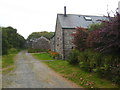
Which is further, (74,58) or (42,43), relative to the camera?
(42,43)

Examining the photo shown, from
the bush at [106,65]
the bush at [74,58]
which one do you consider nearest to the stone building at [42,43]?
the bush at [74,58]

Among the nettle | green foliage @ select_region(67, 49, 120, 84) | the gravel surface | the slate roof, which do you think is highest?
the slate roof

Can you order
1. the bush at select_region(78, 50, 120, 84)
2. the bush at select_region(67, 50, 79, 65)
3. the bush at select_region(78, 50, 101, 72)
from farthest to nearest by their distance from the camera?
the bush at select_region(67, 50, 79, 65)
the bush at select_region(78, 50, 101, 72)
the bush at select_region(78, 50, 120, 84)

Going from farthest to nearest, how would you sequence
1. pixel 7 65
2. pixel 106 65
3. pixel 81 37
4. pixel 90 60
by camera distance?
pixel 7 65
pixel 81 37
pixel 90 60
pixel 106 65

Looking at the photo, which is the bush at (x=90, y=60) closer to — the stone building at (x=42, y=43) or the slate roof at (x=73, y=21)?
the slate roof at (x=73, y=21)

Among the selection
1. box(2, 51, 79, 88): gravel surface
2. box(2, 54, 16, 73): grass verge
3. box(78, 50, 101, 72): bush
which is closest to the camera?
box(2, 51, 79, 88): gravel surface

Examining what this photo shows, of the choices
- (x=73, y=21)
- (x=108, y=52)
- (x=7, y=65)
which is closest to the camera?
(x=108, y=52)

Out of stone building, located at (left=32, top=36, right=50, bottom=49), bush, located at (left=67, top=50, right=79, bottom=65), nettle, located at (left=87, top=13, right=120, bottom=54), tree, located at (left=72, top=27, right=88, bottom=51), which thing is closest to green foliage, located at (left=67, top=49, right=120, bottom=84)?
nettle, located at (left=87, top=13, right=120, bottom=54)

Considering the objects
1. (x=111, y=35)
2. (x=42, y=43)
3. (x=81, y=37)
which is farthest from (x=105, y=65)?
(x=42, y=43)

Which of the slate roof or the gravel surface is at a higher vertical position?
the slate roof

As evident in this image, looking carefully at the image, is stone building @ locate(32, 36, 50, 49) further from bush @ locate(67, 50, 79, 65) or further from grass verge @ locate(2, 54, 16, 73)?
bush @ locate(67, 50, 79, 65)

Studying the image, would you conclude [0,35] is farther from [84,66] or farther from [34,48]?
[34,48]

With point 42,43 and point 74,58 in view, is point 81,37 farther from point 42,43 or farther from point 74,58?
point 42,43

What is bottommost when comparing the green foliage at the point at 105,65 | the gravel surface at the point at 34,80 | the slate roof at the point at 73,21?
the gravel surface at the point at 34,80
